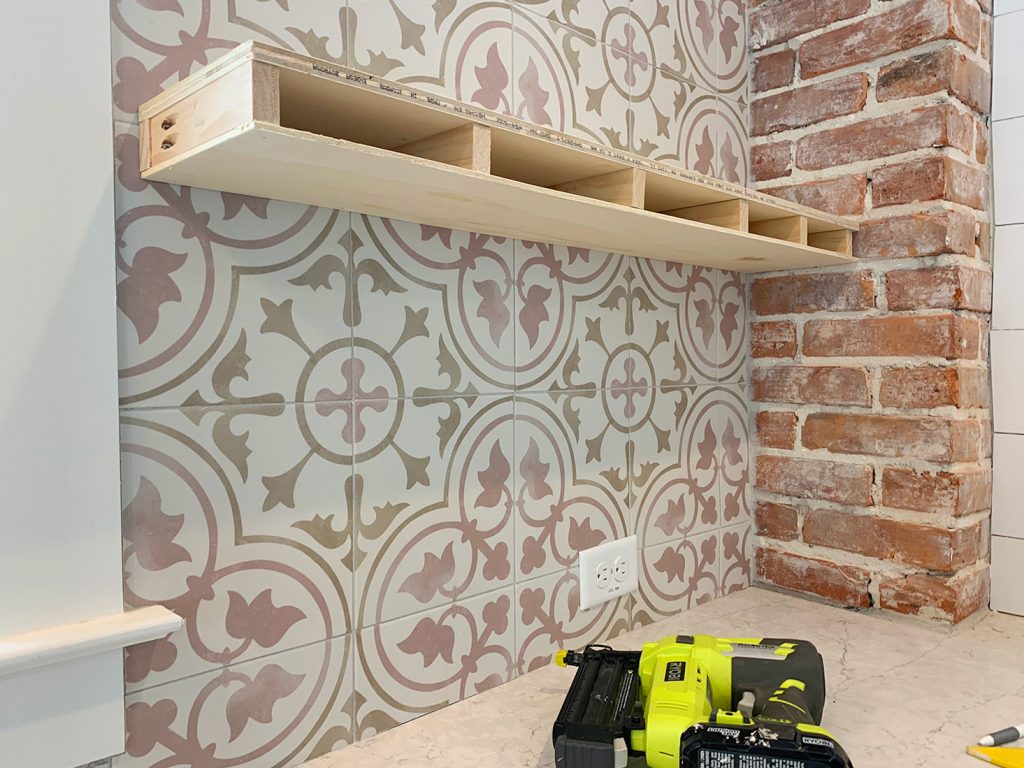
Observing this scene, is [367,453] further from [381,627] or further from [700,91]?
[700,91]

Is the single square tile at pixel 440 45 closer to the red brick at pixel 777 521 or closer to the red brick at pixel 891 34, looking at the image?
the red brick at pixel 891 34

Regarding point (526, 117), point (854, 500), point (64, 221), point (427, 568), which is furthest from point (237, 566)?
point (854, 500)

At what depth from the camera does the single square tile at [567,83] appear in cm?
105

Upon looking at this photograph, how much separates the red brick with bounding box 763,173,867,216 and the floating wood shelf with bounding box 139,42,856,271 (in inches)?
12.9

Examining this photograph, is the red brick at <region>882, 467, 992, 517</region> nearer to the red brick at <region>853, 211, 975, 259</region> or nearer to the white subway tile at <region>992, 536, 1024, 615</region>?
the white subway tile at <region>992, 536, 1024, 615</region>

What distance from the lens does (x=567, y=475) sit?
3.66 ft

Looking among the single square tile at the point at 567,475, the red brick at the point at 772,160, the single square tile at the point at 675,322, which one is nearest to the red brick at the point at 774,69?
the red brick at the point at 772,160

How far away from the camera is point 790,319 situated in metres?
1.39

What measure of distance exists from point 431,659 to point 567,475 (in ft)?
1.06

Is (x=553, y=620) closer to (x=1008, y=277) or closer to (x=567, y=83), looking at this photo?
(x=567, y=83)

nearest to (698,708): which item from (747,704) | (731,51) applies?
(747,704)

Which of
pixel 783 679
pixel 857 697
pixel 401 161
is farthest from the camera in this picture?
pixel 857 697

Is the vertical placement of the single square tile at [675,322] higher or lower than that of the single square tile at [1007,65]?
lower

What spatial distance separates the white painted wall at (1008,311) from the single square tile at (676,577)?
0.47 meters
